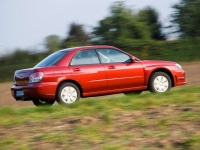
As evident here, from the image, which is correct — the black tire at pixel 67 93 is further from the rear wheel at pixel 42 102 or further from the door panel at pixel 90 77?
the rear wheel at pixel 42 102

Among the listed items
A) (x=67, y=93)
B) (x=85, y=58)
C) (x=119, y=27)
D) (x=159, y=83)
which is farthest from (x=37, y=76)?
(x=119, y=27)

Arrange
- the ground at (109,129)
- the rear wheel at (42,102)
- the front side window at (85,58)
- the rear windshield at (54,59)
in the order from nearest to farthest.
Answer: the ground at (109,129), the rear windshield at (54,59), the front side window at (85,58), the rear wheel at (42,102)

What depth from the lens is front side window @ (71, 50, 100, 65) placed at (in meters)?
10.7

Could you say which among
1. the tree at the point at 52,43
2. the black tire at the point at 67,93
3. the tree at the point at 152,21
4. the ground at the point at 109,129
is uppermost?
the tree at the point at 152,21

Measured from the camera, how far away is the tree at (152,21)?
1400 inches

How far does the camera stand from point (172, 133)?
6.30 m

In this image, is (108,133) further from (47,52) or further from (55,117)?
(47,52)

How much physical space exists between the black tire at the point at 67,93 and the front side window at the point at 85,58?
61 centimetres

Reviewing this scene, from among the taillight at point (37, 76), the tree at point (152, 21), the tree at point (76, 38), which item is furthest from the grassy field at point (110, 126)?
the tree at point (152, 21)

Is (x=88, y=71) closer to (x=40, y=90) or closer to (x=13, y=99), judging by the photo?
(x=40, y=90)

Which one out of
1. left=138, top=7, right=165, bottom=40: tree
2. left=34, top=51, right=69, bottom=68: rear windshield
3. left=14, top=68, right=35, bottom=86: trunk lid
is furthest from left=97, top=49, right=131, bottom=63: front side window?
left=138, top=7, right=165, bottom=40: tree

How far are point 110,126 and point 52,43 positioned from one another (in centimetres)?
2486

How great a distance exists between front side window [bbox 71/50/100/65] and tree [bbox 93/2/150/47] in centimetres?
2182

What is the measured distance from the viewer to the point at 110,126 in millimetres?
6809
